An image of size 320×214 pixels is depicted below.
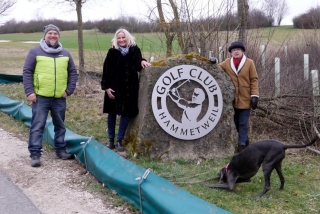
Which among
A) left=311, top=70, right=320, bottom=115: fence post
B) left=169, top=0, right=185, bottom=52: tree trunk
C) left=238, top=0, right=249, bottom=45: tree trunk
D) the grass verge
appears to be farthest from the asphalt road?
left=238, top=0, right=249, bottom=45: tree trunk

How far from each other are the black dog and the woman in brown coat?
1567 millimetres

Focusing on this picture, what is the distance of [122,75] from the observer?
6785 millimetres

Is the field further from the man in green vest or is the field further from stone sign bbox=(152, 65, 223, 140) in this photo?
the man in green vest

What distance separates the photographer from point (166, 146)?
670 cm

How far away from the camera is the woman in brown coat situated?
22.2 feet

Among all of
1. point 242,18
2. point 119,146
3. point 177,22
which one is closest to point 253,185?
point 119,146

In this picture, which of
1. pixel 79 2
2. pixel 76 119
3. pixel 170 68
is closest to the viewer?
pixel 170 68

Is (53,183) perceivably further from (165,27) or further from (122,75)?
(165,27)

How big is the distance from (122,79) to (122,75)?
0.06 metres

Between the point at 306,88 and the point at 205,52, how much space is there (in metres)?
2.14

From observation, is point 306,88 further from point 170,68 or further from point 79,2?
point 79,2

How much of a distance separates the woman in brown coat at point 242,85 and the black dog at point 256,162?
5.14 ft

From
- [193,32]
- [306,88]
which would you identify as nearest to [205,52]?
[193,32]

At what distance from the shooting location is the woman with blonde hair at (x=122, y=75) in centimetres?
671
